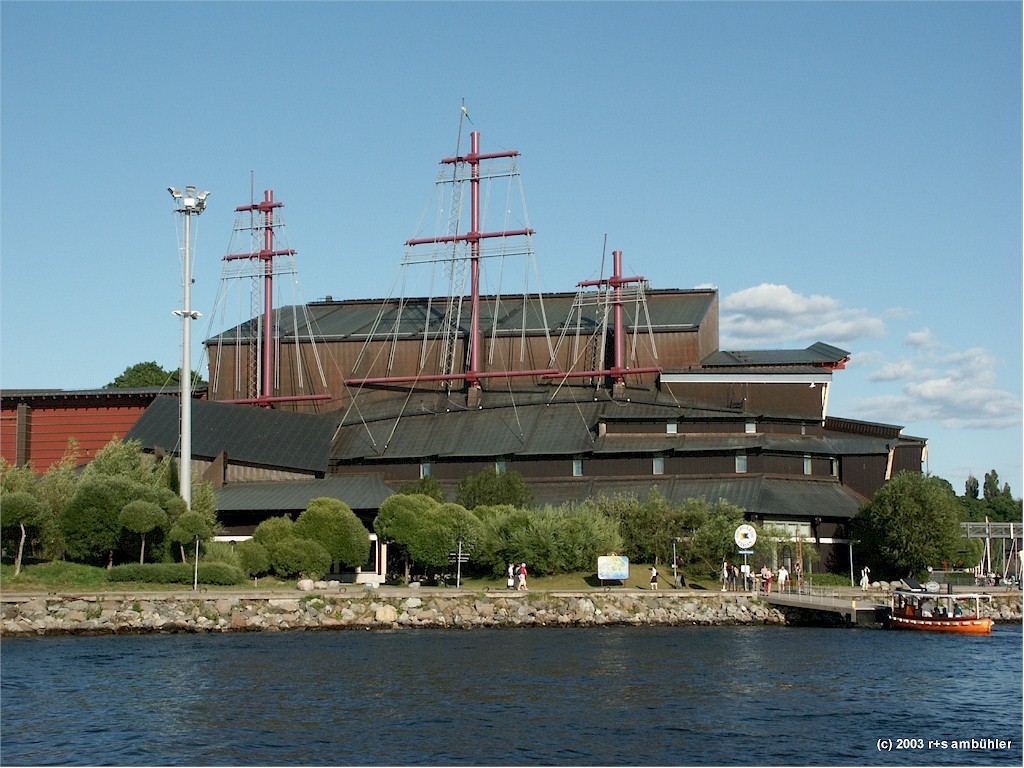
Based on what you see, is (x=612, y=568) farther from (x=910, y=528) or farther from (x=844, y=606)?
(x=910, y=528)

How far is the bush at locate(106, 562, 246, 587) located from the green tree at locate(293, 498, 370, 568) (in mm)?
8889

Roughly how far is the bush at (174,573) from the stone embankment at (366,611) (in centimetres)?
364

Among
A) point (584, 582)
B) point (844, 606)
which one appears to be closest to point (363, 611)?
point (584, 582)

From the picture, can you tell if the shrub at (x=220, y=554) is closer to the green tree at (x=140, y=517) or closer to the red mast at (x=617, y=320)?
the green tree at (x=140, y=517)

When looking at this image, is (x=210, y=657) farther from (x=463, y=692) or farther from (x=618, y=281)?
(x=618, y=281)

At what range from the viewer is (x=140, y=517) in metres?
61.6

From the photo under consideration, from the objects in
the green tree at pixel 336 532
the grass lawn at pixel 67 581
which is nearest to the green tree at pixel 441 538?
the green tree at pixel 336 532

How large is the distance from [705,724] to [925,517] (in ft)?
149

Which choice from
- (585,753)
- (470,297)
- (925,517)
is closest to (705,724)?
(585,753)

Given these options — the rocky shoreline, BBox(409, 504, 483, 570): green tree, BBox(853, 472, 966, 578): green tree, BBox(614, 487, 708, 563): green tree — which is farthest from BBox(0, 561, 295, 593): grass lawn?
BBox(853, 472, 966, 578): green tree

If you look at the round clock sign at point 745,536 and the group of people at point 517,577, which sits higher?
the round clock sign at point 745,536

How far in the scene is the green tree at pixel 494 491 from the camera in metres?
82.5

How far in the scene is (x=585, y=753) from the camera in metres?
32.8

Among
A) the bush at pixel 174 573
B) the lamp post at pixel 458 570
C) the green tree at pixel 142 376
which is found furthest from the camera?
the green tree at pixel 142 376
